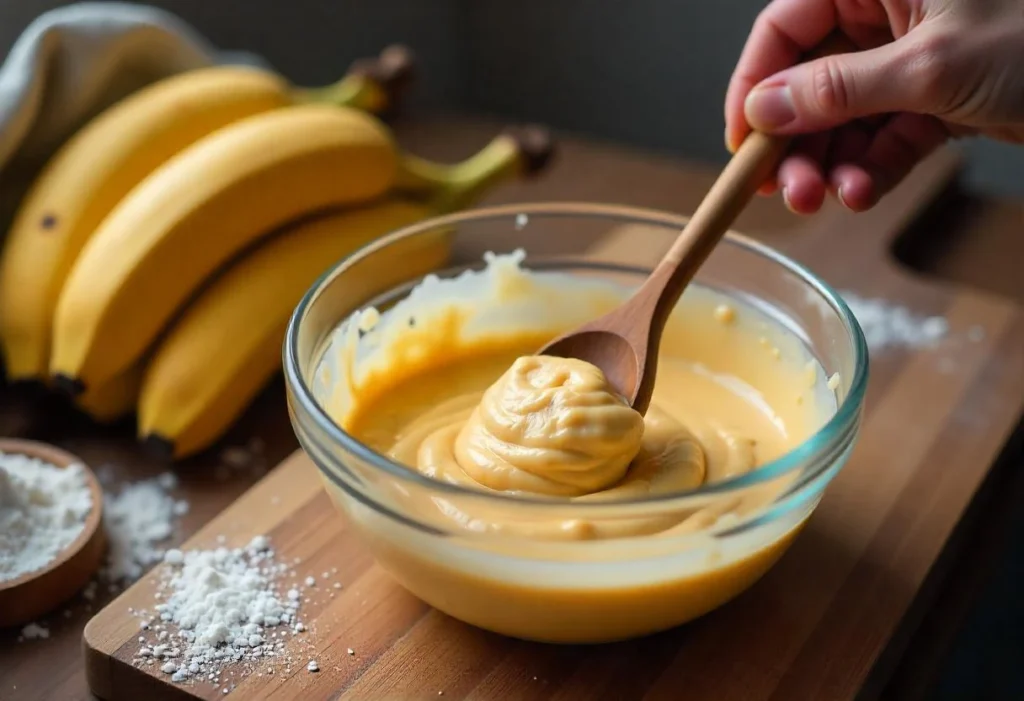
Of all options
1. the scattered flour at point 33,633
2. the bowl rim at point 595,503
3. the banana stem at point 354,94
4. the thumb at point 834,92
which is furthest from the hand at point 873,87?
the scattered flour at point 33,633

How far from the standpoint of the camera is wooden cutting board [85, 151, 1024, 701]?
893mm

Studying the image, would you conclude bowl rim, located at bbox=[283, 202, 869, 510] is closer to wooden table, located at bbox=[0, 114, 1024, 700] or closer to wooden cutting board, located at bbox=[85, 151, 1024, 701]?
wooden cutting board, located at bbox=[85, 151, 1024, 701]

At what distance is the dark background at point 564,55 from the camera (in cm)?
211

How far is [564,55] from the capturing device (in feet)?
7.82

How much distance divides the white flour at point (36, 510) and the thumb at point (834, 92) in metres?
0.74

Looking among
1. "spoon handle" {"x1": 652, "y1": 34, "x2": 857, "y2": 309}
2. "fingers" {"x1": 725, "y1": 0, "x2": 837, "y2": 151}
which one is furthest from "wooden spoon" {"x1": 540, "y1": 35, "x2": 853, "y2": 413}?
"fingers" {"x1": 725, "y1": 0, "x2": 837, "y2": 151}

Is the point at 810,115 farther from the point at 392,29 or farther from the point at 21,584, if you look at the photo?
the point at 392,29

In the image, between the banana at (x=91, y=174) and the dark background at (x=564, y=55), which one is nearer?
the banana at (x=91, y=174)

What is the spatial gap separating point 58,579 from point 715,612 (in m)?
0.57

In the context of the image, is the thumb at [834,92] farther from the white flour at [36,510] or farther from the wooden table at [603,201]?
the white flour at [36,510]

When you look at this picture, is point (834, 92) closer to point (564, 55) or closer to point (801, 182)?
point (801, 182)

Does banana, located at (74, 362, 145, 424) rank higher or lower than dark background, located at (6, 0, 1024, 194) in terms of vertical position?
higher

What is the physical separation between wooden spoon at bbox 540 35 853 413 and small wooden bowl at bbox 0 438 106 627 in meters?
0.44

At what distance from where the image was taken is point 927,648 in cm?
118
